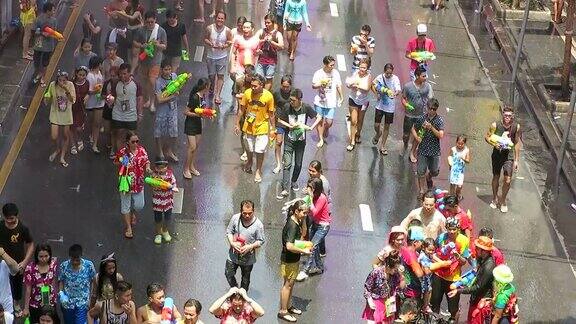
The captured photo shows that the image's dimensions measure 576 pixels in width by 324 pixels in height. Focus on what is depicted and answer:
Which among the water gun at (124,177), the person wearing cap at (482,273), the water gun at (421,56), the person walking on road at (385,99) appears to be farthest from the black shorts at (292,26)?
the person wearing cap at (482,273)

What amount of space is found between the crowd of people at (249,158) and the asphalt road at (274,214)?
0.26 meters

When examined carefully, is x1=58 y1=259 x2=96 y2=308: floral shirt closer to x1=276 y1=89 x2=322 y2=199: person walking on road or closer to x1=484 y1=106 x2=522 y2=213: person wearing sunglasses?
x1=276 y1=89 x2=322 y2=199: person walking on road

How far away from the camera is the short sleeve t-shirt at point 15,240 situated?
1631 centimetres

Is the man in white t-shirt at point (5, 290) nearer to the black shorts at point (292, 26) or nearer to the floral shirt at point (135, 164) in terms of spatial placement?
the floral shirt at point (135, 164)

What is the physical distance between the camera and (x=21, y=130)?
73.7 feet

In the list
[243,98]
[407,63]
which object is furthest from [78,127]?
[407,63]

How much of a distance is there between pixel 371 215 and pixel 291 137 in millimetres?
1674

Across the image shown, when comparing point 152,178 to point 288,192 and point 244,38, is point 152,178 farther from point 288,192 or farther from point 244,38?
point 244,38

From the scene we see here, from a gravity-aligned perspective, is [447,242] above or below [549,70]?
above

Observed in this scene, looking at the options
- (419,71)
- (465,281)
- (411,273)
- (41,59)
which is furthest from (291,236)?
(41,59)

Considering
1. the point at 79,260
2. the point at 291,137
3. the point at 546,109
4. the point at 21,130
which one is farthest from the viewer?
the point at 546,109

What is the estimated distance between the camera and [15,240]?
642 inches

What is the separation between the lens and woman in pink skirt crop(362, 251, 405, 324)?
51.9 ft

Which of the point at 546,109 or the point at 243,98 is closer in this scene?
the point at 243,98
